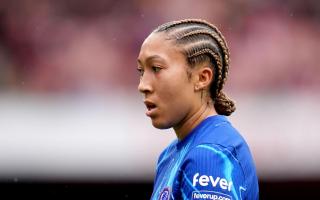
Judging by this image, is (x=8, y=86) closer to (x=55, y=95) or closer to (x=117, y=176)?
(x=55, y=95)

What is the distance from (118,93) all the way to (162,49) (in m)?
4.55

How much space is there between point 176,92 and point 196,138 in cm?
18

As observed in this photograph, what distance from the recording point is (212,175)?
2.92 meters

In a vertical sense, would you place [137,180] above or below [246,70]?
below

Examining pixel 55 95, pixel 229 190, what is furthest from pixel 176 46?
pixel 55 95

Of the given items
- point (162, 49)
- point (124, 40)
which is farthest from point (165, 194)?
point (124, 40)

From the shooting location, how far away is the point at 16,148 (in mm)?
7062

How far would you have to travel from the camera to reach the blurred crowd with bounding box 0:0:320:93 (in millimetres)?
8141

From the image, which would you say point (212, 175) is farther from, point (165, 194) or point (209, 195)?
point (165, 194)

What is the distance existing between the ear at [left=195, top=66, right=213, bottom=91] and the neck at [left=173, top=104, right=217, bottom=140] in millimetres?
88

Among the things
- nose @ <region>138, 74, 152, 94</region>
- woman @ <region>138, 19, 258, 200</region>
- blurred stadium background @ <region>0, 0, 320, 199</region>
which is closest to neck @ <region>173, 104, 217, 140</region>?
woman @ <region>138, 19, 258, 200</region>

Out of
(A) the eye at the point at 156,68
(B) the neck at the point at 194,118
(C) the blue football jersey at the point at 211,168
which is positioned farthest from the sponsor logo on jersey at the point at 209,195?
(A) the eye at the point at 156,68

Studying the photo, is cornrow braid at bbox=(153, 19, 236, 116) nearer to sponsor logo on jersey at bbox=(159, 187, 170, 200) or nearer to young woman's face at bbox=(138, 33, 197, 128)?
young woman's face at bbox=(138, 33, 197, 128)

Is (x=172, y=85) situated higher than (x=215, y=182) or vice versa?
(x=172, y=85)
